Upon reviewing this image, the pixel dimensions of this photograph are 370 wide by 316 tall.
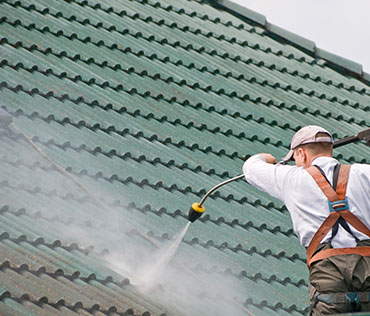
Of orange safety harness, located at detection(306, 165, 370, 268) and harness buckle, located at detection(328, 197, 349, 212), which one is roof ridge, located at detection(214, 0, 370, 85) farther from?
harness buckle, located at detection(328, 197, 349, 212)

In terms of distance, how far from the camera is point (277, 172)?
197 inches

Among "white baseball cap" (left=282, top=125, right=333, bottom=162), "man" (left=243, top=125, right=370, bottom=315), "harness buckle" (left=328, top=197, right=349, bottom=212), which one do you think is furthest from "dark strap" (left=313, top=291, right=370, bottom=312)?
"white baseball cap" (left=282, top=125, right=333, bottom=162)

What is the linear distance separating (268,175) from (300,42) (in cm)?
564

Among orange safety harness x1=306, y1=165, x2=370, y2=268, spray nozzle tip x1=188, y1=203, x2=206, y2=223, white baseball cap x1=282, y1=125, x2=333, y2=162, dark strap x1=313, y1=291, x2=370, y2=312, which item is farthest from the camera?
spray nozzle tip x1=188, y1=203, x2=206, y2=223

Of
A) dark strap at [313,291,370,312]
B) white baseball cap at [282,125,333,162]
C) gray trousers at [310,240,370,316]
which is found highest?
white baseball cap at [282,125,333,162]

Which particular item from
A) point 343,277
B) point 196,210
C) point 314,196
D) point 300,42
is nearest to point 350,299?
point 343,277

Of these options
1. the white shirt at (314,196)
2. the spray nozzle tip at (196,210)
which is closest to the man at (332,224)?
the white shirt at (314,196)

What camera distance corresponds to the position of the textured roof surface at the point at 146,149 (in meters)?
5.80

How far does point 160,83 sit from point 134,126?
92cm

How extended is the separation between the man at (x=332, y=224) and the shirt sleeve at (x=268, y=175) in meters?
0.04

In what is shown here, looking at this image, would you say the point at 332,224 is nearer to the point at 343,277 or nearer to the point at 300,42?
the point at 343,277

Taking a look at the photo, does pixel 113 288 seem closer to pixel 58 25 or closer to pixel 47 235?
pixel 47 235

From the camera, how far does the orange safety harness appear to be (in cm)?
471

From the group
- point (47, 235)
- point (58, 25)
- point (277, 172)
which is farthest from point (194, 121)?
point (277, 172)
